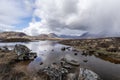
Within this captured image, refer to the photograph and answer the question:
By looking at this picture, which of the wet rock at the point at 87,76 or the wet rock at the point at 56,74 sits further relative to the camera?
the wet rock at the point at 56,74

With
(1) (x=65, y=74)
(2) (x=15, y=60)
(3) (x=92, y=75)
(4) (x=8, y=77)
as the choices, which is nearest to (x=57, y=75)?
(1) (x=65, y=74)

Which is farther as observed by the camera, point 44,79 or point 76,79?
point 44,79

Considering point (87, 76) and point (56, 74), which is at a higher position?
point (87, 76)

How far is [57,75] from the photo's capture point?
45938 millimetres

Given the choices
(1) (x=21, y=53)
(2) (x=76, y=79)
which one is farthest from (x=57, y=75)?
(1) (x=21, y=53)

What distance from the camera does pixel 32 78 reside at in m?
47.6

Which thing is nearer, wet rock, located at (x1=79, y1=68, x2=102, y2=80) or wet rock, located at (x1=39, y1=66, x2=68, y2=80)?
wet rock, located at (x1=79, y1=68, x2=102, y2=80)

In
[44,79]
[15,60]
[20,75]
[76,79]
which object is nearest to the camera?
[76,79]

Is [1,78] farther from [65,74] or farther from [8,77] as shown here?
[65,74]

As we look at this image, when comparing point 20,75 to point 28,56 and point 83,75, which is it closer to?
point 83,75

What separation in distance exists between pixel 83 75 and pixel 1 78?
2935cm

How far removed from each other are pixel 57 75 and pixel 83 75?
9.38 m

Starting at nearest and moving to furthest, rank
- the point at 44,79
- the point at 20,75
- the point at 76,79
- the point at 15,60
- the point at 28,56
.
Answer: the point at 76,79
the point at 44,79
the point at 20,75
the point at 15,60
the point at 28,56

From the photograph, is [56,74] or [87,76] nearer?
[87,76]
